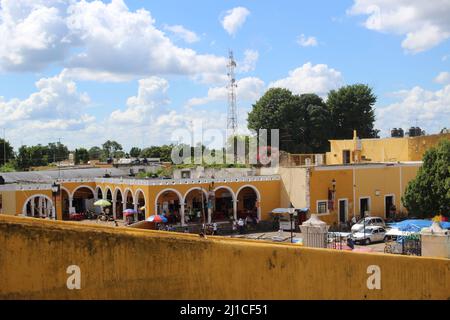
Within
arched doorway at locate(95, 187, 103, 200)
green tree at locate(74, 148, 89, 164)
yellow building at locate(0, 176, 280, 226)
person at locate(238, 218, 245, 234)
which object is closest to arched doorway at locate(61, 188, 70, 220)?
yellow building at locate(0, 176, 280, 226)

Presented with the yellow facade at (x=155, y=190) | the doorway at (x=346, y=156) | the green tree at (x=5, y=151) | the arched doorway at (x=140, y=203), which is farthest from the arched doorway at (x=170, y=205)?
the green tree at (x=5, y=151)

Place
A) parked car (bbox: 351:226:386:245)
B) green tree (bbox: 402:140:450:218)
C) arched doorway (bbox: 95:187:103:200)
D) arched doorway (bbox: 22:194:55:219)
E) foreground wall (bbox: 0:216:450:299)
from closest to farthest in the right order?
foreground wall (bbox: 0:216:450:299) → parked car (bbox: 351:226:386:245) → green tree (bbox: 402:140:450:218) → arched doorway (bbox: 22:194:55:219) → arched doorway (bbox: 95:187:103:200)

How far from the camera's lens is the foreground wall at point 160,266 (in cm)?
551

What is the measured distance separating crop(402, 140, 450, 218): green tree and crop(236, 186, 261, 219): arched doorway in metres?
7.25

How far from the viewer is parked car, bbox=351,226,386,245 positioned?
63.5 ft

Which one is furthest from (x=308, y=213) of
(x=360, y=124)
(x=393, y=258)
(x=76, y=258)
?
(x=360, y=124)

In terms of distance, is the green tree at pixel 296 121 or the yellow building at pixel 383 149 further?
the green tree at pixel 296 121

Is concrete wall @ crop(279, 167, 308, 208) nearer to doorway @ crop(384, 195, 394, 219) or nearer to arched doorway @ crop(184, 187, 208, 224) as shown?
arched doorway @ crop(184, 187, 208, 224)

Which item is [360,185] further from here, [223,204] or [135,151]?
[135,151]

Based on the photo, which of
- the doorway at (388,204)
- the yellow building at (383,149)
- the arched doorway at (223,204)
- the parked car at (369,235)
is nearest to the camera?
the parked car at (369,235)

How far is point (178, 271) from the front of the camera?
611 centimetres

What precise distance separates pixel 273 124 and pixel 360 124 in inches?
303

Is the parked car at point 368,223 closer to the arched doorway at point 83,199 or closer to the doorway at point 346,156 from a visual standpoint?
the doorway at point 346,156

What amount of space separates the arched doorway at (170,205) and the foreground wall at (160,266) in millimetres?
16309
